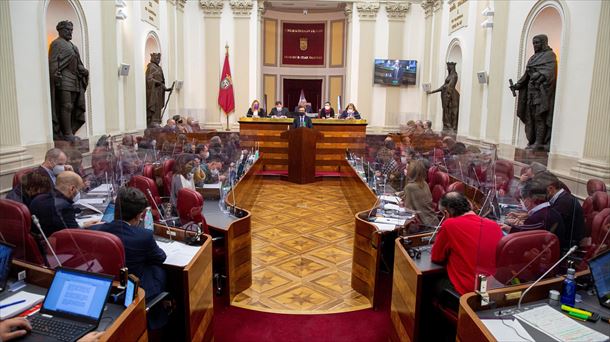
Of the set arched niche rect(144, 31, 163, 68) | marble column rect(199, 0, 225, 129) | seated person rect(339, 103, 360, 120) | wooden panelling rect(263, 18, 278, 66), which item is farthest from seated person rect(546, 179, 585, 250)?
wooden panelling rect(263, 18, 278, 66)

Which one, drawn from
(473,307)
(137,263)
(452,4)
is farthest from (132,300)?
(452,4)

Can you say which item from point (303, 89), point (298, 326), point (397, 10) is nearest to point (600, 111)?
point (298, 326)

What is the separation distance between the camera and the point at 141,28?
995 centimetres

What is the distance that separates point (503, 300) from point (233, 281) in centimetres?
248

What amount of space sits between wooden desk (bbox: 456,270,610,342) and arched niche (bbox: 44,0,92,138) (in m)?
7.18

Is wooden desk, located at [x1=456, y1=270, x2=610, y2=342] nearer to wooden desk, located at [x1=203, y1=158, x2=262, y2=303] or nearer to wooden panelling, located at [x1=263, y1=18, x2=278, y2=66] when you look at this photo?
wooden desk, located at [x1=203, y1=158, x2=262, y2=303]

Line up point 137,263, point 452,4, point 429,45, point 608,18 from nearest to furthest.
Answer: point 137,263 < point 608,18 < point 452,4 < point 429,45

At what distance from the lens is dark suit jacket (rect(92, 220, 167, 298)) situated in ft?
8.50

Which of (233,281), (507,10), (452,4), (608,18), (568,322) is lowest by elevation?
(233,281)

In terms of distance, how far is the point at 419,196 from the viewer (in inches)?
164

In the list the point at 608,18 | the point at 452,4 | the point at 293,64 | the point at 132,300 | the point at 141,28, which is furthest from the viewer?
the point at 293,64

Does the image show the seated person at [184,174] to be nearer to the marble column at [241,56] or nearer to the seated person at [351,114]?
the seated person at [351,114]

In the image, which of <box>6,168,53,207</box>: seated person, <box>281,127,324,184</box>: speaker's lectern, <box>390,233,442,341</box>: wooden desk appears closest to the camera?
<box>390,233,442,341</box>: wooden desk

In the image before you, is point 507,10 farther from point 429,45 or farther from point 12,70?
point 12,70
